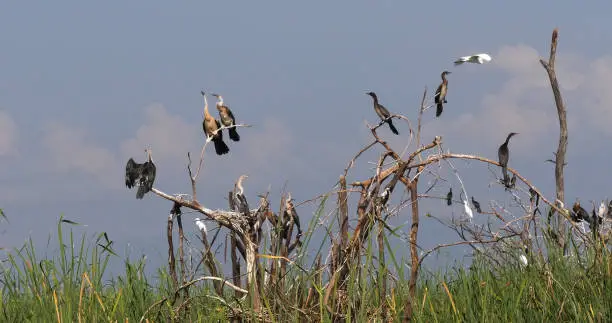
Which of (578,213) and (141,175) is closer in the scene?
(141,175)

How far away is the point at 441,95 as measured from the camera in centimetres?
545

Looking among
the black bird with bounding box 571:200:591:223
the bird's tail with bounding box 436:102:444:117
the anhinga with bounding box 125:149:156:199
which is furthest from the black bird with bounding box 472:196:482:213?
the anhinga with bounding box 125:149:156:199

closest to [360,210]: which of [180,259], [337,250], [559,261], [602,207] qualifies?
[337,250]

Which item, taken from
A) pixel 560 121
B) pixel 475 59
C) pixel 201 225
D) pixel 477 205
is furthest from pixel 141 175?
pixel 560 121

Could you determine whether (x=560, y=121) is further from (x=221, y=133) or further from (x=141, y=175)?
(x=141, y=175)

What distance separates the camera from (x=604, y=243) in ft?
18.1

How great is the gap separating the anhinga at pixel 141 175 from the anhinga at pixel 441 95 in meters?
1.90

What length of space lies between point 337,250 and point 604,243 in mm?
2289

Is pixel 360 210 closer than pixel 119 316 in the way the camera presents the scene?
Yes

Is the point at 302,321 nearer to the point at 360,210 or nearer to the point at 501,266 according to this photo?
the point at 360,210

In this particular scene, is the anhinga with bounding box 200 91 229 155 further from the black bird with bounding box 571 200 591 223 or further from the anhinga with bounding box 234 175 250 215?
the black bird with bounding box 571 200 591 223

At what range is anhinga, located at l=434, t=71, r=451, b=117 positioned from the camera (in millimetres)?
5348

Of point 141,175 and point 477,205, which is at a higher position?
point 477,205

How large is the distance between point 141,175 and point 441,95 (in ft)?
6.98
